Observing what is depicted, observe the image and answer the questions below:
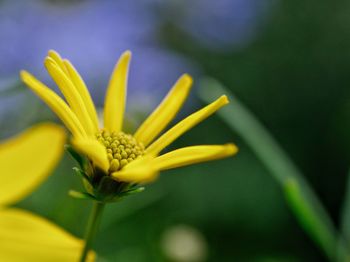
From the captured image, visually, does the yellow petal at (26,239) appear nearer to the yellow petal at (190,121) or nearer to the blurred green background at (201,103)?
the yellow petal at (190,121)

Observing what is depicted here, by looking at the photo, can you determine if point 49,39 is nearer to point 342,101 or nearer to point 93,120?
point 342,101

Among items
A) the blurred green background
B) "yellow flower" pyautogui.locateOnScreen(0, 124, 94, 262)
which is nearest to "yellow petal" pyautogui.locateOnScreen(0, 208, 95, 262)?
"yellow flower" pyautogui.locateOnScreen(0, 124, 94, 262)

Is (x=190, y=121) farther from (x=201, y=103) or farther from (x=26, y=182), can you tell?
(x=201, y=103)

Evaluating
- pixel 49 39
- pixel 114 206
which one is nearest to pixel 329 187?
pixel 49 39

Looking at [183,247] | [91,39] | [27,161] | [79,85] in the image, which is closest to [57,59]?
[79,85]

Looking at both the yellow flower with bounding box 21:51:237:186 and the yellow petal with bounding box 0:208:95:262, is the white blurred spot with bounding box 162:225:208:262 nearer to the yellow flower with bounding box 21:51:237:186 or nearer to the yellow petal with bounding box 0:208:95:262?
the yellow flower with bounding box 21:51:237:186

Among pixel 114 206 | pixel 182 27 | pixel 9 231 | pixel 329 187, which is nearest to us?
pixel 9 231
